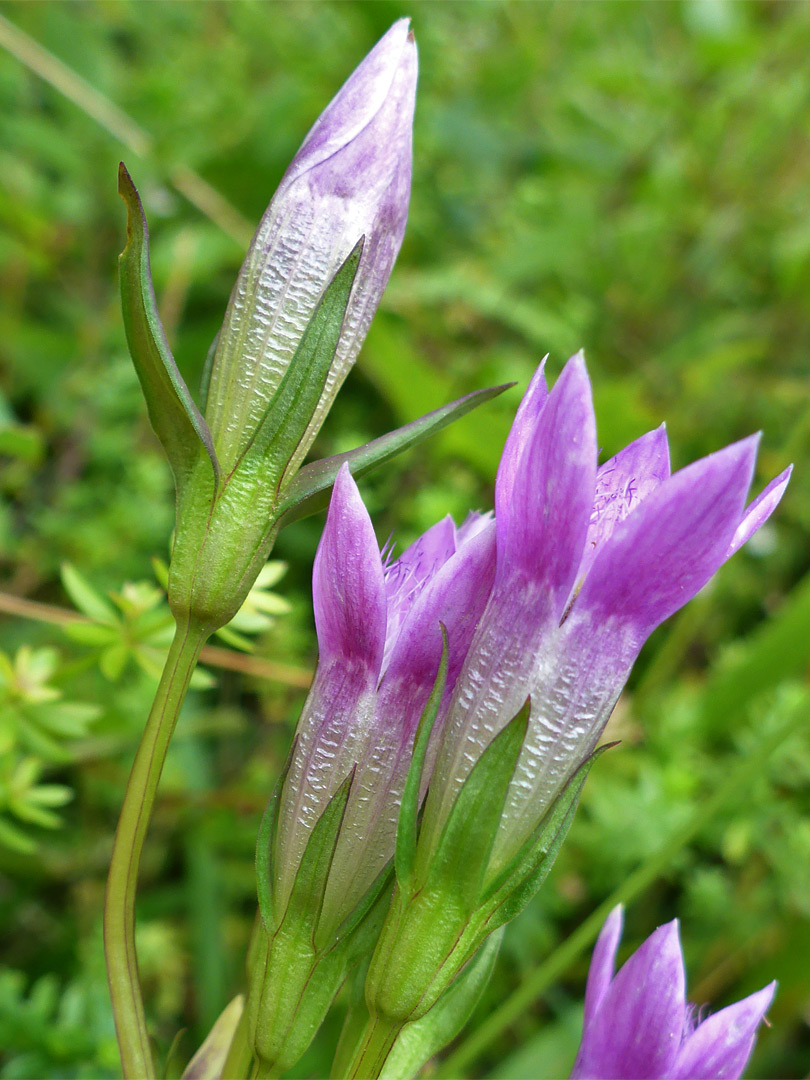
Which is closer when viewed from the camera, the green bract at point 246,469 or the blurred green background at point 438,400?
the green bract at point 246,469

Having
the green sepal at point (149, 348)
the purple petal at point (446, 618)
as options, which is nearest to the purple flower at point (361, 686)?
the purple petal at point (446, 618)

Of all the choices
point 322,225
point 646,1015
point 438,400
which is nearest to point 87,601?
point 322,225

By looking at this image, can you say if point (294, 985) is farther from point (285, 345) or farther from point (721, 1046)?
point (285, 345)

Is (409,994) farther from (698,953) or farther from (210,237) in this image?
(210,237)

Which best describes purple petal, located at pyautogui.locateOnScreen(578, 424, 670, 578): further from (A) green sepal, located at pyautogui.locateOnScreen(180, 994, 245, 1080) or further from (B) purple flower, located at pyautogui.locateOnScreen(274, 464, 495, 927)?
(A) green sepal, located at pyautogui.locateOnScreen(180, 994, 245, 1080)

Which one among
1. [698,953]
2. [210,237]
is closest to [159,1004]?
[698,953]

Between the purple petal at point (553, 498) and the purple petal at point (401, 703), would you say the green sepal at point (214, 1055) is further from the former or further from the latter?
the purple petal at point (553, 498)

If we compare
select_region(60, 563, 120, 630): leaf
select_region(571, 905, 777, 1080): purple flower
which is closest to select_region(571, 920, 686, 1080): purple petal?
select_region(571, 905, 777, 1080): purple flower
